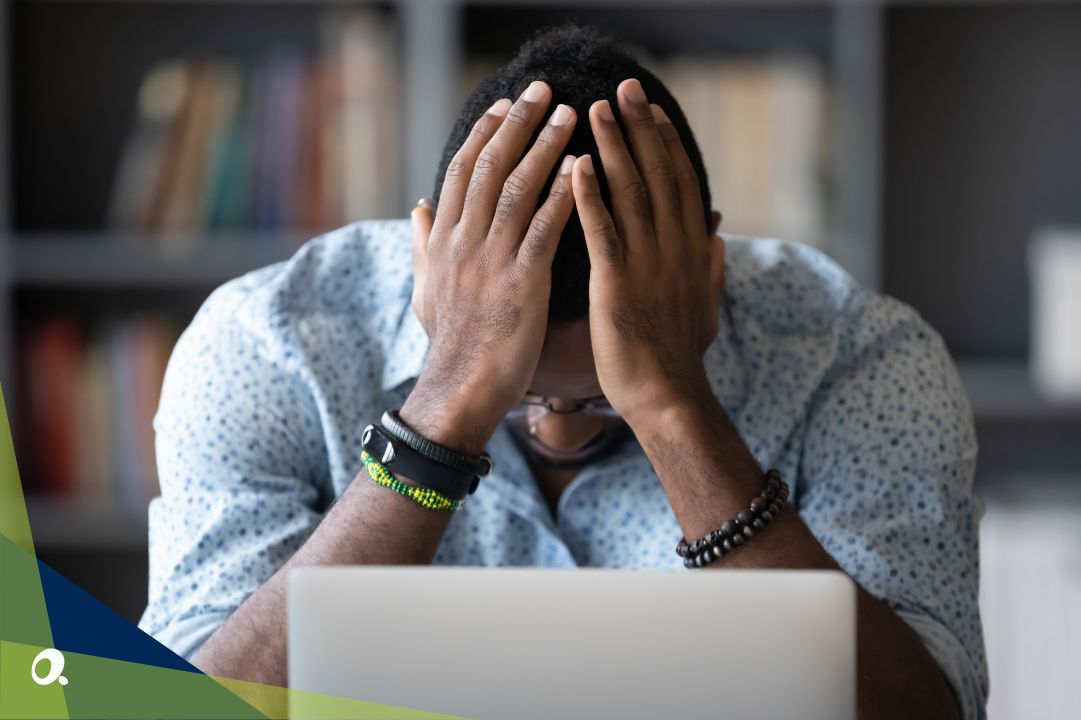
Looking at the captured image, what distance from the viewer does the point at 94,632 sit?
1061mm

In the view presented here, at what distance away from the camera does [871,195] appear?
216cm

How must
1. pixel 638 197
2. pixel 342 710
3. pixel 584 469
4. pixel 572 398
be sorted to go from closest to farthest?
pixel 342 710, pixel 638 197, pixel 572 398, pixel 584 469

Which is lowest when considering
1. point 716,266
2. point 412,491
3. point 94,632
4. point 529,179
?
point 94,632

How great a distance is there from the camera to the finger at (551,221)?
0.97 meters

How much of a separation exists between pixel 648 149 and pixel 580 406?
24 centimetres

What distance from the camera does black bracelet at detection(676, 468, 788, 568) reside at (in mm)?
1006

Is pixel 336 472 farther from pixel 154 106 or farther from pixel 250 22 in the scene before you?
pixel 250 22

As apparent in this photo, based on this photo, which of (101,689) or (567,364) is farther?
(567,364)

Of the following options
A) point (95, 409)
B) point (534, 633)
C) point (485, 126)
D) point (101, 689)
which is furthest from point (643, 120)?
point (95, 409)

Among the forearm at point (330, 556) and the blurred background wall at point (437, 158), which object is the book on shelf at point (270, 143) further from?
the forearm at point (330, 556)

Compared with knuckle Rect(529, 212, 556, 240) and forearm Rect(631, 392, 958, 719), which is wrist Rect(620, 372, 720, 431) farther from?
knuckle Rect(529, 212, 556, 240)

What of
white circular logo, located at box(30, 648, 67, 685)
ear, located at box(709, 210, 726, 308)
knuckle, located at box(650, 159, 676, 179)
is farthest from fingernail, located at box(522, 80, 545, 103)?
white circular logo, located at box(30, 648, 67, 685)

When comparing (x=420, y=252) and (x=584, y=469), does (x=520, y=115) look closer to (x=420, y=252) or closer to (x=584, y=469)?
(x=420, y=252)

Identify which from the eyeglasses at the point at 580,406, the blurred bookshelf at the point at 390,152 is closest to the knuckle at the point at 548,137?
the eyeglasses at the point at 580,406
